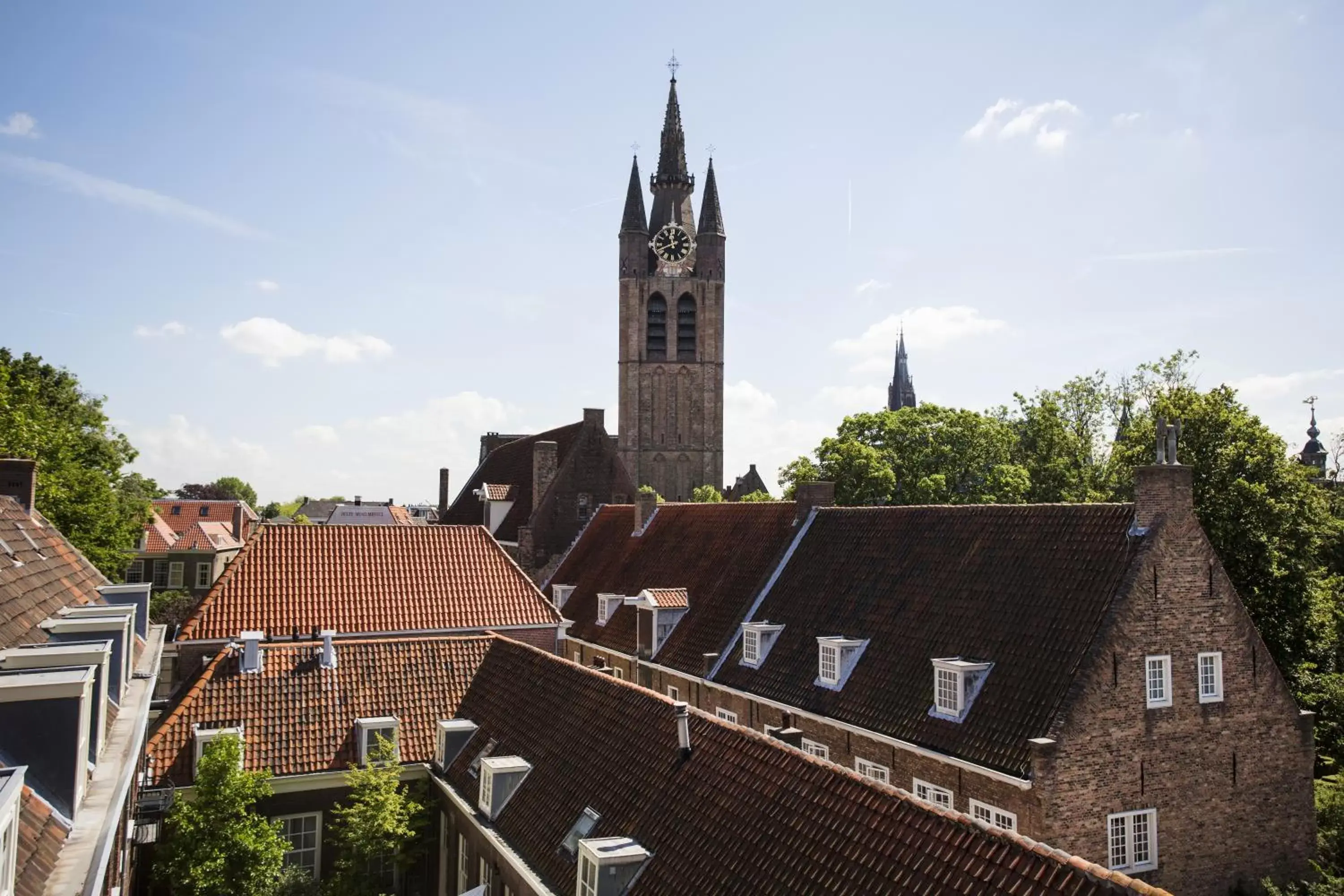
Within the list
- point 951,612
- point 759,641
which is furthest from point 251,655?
point 951,612

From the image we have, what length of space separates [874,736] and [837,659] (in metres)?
2.38

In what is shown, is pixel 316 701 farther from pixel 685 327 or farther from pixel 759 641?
pixel 685 327

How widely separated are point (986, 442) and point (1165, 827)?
30394 millimetres

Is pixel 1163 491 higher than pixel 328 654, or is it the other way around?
pixel 1163 491

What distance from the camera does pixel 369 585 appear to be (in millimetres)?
26828

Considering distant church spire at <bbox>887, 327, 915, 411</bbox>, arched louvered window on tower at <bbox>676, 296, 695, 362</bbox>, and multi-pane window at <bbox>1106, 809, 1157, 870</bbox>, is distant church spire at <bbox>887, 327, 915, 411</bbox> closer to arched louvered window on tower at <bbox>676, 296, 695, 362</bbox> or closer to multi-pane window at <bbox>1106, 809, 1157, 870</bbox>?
arched louvered window on tower at <bbox>676, 296, 695, 362</bbox>

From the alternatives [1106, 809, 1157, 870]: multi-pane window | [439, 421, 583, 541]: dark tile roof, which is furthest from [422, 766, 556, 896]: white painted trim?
[439, 421, 583, 541]: dark tile roof

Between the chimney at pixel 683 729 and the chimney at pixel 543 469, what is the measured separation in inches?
1182

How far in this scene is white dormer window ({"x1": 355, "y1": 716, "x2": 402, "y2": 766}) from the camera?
19859 millimetres

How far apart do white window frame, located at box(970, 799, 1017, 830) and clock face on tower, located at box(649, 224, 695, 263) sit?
59378 mm

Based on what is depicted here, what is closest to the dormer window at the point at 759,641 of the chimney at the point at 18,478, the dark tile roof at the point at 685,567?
the dark tile roof at the point at 685,567

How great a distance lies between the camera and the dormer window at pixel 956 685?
17.8 metres

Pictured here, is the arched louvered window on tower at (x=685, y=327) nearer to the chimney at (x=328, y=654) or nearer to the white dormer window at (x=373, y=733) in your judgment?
the chimney at (x=328, y=654)

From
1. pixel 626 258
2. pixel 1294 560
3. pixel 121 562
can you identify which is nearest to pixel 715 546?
pixel 1294 560
